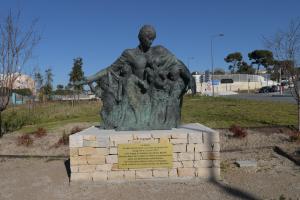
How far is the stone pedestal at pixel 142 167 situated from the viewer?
7.52m

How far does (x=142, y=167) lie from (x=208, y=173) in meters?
1.27

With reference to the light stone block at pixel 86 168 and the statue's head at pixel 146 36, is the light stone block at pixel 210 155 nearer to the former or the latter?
the light stone block at pixel 86 168

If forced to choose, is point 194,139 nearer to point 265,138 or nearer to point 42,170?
point 42,170

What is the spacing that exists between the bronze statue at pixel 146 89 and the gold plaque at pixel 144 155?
0.66 m

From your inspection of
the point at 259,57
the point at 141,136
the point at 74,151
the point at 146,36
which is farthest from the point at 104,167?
the point at 259,57

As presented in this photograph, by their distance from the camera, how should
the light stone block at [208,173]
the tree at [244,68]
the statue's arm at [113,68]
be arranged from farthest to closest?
the tree at [244,68] → the statue's arm at [113,68] → the light stone block at [208,173]

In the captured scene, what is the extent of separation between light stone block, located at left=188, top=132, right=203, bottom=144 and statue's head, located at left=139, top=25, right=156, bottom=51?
84.9 inches

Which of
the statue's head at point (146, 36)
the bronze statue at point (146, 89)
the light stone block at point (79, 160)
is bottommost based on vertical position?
the light stone block at point (79, 160)

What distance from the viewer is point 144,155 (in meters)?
7.52

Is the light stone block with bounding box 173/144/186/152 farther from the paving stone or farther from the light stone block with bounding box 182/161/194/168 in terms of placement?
the paving stone

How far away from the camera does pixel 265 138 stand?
39.6 feet

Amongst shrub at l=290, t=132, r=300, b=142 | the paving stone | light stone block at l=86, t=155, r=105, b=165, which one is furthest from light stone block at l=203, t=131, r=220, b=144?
shrub at l=290, t=132, r=300, b=142

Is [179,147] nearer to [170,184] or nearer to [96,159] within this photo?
[170,184]

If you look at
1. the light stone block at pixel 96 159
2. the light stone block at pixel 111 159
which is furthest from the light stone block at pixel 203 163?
the light stone block at pixel 96 159
